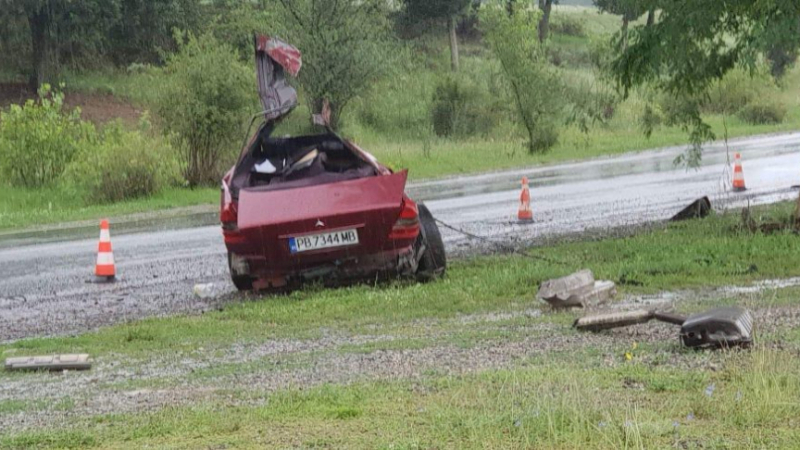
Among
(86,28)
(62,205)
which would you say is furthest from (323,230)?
(86,28)

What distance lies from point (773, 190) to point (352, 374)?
53.0ft

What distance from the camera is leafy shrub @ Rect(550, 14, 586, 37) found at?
285 feet

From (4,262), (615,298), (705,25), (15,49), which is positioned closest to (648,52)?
(705,25)

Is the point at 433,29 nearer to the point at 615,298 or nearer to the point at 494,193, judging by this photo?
the point at 494,193

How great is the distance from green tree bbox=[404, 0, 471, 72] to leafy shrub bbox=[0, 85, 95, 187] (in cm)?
3643

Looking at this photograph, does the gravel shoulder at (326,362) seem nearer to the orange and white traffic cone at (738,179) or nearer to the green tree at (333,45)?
the orange and white traffic cone at (738,179)

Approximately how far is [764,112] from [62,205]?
3465 centimetres

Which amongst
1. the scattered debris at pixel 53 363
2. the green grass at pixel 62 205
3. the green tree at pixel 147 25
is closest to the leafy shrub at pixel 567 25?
the green tree at pixel 147 25

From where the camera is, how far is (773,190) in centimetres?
2077

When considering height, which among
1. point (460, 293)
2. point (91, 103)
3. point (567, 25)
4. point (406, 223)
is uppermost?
point (567, 25)

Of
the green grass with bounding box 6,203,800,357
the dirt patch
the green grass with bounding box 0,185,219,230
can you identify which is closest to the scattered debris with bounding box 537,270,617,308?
the green grass with bounding box 6,203,800,357

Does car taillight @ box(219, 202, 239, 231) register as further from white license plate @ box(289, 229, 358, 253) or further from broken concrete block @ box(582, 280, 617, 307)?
broken concrete block @ box(582, 280, 617, 307)

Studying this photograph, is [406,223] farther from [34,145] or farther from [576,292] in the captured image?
[34,145]

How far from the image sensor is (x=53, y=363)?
A: 7559 millimetres
